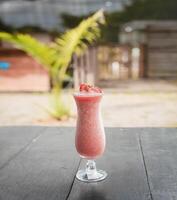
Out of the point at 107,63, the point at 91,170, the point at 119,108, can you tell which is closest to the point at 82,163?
the point at 91,170

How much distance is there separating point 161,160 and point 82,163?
0.31m

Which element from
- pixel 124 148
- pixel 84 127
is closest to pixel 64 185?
pixel 84 127

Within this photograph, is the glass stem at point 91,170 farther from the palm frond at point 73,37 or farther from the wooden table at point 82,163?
the palm frond at point 73,37

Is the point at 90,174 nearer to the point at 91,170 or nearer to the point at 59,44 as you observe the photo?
the point at 91,170

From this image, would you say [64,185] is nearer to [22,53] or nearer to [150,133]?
[150,133]

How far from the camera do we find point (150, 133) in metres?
1.94

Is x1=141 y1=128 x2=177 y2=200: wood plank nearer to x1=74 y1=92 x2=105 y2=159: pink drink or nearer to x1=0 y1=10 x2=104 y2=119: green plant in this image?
x1=74 y1=92 x2=105 y2=159: pink drink

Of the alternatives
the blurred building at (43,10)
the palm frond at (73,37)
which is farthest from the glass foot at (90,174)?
the blurred building at (43,10)

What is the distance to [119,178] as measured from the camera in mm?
1228

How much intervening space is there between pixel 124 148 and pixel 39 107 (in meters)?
5.76

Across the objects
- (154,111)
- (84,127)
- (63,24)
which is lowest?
(154,111)

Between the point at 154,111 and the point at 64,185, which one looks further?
the point at 154,111

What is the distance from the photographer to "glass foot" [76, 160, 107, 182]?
123 cm

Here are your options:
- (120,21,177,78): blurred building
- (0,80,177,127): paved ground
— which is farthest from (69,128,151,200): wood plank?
(120,21,177,78): blurred building
